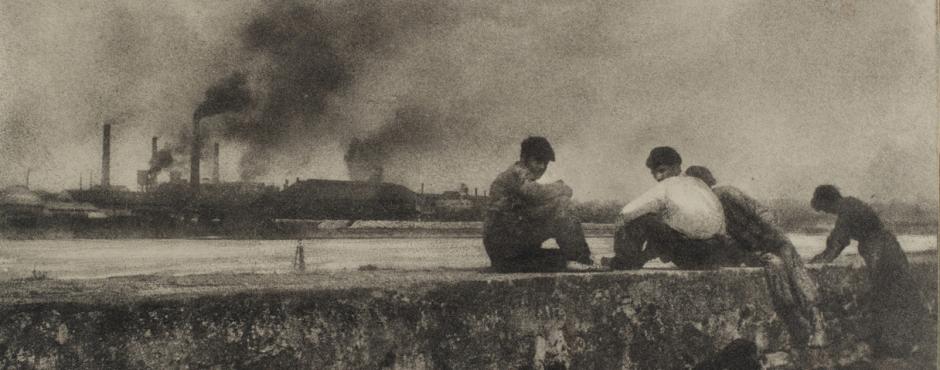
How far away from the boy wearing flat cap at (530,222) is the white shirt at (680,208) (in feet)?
1.52

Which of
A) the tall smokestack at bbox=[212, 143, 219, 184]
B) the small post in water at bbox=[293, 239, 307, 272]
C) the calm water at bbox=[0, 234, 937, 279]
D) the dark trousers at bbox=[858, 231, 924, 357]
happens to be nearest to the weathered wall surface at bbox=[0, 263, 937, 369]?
the dark trousers at bbox=[858, 231, 924, 357]

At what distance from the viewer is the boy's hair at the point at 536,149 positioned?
11.1 ft

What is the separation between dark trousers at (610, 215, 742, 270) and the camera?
11.7ft

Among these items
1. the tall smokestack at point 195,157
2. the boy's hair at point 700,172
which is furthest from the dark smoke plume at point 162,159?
the boy's hair at point 700,172

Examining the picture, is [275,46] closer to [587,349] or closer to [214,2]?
[214,2]

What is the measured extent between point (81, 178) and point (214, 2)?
1.61m

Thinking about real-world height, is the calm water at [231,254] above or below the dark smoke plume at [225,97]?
below

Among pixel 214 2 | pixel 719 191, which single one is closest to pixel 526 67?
pixel 719 191

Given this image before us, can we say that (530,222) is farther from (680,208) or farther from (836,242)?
(836,242)

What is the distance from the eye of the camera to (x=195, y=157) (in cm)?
641

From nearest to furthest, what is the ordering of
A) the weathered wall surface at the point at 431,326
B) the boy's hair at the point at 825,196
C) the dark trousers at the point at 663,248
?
the weathered wall surface at the point at 431,326 → the dark trousers at the point at 663,248 → the boy's hair at the point at 825,196

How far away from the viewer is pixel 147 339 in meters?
1.83

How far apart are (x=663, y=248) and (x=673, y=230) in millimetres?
124

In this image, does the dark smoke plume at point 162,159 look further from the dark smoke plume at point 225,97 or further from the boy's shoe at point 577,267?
the boy's shoe at point 577,267
